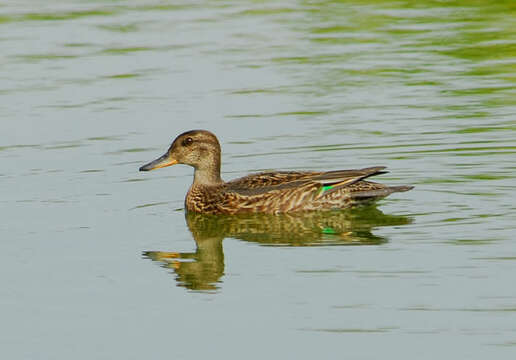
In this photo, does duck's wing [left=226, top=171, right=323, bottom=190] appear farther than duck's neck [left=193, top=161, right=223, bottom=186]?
No

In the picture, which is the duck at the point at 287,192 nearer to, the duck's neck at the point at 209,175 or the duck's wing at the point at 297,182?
the duck's wing at the point at 297,182

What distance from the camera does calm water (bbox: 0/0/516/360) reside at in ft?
28.9

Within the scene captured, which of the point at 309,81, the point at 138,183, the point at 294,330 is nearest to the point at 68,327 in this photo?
the point at 294,330

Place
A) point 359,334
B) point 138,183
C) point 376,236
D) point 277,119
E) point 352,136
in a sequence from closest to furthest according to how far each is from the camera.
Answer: point 359,334, point 376,236, point 138,183, point 352,136, point 277,119

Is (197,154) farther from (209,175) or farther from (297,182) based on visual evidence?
(297,182)

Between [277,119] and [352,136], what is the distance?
5.02 feet

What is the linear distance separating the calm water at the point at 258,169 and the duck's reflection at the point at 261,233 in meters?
0.04

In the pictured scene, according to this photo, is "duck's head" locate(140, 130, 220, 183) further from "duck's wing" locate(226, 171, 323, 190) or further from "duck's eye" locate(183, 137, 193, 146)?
"duck's wing" locate(226, 171, 323, 190)

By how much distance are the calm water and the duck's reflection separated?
38mm

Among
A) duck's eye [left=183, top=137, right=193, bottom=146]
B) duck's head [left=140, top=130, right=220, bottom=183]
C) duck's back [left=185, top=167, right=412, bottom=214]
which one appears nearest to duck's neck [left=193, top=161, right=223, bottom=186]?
duck's head [left=140, top=130, right=220, bottom=183]

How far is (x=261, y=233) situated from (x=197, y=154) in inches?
72.8

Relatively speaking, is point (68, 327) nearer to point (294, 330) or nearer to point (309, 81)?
point (294, 330)

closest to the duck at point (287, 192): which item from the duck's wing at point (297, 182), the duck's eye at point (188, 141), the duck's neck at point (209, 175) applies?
the duck's wing at point (297, 182)

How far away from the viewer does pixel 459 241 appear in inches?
429
